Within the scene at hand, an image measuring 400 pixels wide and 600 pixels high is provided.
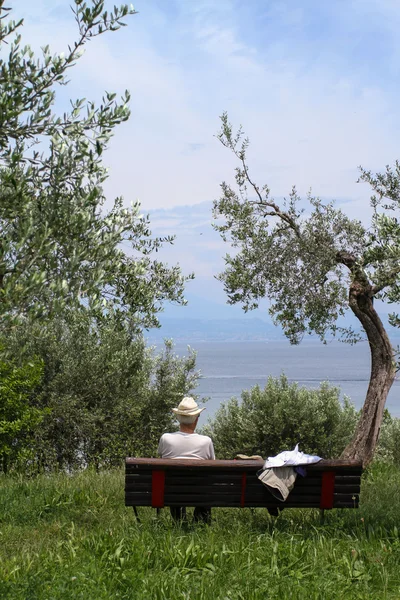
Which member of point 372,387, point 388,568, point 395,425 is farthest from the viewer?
point 395,425

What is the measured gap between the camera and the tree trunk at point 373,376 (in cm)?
1398

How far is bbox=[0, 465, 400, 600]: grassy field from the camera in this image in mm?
6371

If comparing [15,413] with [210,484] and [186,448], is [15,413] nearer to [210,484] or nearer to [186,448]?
[186,448]

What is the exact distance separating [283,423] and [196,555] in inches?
373

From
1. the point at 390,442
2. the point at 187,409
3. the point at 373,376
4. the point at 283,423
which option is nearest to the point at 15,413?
the point at 283,423

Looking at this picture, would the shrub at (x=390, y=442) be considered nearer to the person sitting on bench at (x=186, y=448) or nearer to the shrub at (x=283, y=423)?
the shrub at (x=283, y=423)

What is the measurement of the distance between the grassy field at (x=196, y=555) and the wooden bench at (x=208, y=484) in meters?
0.28

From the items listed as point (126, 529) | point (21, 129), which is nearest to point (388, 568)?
point (126, 529)

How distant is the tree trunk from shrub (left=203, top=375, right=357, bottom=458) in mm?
2369

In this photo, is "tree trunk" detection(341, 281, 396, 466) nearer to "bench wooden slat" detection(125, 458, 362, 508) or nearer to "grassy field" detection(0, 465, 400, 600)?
"grassy field" detection(0, 465, 400, 600)

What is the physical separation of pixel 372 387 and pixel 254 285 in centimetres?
300

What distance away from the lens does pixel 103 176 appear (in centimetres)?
609

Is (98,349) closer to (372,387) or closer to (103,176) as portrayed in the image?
(372,387)

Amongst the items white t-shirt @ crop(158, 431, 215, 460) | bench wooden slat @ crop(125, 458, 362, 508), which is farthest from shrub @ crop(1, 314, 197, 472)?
bench wooden slat @ crop(125, 458, 362, 508)
